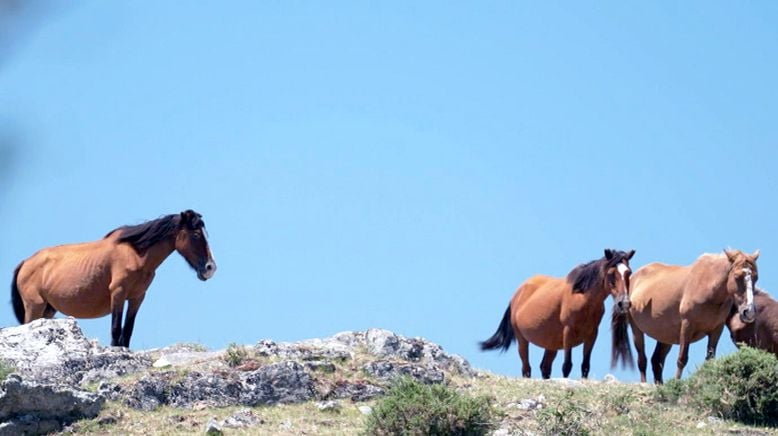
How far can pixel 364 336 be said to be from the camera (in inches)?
669

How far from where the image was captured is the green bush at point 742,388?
1501 cm

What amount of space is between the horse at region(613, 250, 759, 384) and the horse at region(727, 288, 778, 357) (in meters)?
0.29

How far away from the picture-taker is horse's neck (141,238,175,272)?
18.5 metres

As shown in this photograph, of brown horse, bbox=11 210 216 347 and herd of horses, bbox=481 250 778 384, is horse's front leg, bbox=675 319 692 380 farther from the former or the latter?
brown horse, bbox=11 210 216 347

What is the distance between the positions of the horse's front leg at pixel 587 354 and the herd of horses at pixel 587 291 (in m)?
0.02

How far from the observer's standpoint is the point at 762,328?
18.2m

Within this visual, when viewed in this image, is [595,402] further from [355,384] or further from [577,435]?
[355,384]

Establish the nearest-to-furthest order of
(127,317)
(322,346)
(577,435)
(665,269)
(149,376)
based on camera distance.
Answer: (577,435) < (149,376) < (322,346) < (127,317) < (665,269)

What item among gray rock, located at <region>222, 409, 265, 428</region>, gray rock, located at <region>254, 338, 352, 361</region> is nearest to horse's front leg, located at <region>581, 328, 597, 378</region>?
gray rock, located at <region>254, 338, 352, 361</region>

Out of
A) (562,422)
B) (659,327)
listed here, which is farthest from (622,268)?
(562,422)

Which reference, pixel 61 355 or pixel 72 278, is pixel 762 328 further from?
pixel 72 278

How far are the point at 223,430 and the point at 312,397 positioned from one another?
1.55 meters

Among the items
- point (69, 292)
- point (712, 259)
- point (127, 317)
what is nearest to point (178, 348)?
point (127, 317)

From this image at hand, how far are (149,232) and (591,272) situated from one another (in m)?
6.69
